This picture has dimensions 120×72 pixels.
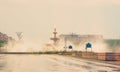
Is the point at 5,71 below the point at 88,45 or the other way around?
below

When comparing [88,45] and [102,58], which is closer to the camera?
[102,58]


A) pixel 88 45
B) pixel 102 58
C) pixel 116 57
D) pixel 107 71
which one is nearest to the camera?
pixel 107 71

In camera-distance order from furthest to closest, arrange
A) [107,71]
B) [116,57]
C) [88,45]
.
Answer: [88,45]
[116,57]
[107,71]

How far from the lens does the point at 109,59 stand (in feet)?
245

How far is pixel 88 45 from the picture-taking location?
97.0 metres

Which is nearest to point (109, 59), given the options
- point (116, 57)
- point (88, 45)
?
point (116, 57)

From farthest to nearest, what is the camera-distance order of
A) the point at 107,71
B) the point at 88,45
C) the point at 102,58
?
the point at 88,45 → the point at 102,58 → the point at 107,71

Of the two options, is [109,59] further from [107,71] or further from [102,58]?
[107,71]

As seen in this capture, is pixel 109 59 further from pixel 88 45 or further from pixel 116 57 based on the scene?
pixel 88 45

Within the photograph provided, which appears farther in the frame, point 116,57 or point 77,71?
point 116,57

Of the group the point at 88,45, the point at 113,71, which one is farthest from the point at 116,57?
the point at 113,71

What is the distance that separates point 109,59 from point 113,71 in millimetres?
34454

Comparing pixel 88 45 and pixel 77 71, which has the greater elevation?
pixel 88 45

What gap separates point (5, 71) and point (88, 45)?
57689 millimetres
